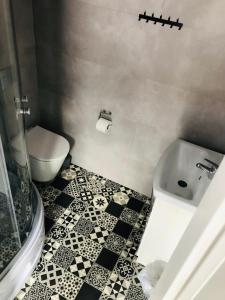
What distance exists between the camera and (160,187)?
149 centimetres

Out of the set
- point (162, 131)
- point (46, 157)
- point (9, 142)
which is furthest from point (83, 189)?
point (9, 142)

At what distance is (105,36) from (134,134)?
0.77 metres

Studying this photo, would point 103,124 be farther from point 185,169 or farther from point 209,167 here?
point 209,167

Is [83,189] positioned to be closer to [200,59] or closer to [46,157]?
[46,157]

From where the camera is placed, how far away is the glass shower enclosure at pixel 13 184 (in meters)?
1.30

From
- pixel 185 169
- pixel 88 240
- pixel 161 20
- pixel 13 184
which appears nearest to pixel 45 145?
pixel 13 184

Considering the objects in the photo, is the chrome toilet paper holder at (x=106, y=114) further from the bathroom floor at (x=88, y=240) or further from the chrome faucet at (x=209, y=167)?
the chrome faucet at (x=209, y=167)

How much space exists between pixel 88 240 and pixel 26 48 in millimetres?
1584

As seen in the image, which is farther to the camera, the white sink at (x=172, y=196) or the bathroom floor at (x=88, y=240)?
the bathroom floor at (x=88, y=240)

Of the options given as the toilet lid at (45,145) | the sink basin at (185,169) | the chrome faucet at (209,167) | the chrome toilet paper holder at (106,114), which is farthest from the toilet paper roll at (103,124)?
the chrome faucet at (209,167)

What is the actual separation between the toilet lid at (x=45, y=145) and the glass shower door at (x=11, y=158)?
0.43 metres

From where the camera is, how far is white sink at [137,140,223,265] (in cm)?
150

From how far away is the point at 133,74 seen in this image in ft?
5.98

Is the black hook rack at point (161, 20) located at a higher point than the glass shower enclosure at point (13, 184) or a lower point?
higher
